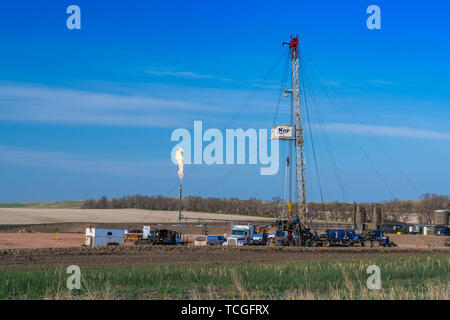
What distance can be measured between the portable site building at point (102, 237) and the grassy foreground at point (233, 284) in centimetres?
2775

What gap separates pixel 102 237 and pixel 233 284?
106 feet

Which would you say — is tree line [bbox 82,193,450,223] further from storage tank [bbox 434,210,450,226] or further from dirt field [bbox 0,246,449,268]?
dirt field [bbox 0,246,449,268]

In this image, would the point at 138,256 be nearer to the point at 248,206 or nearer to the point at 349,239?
the point at 349,239

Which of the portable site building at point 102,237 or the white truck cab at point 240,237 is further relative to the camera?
the white truck cab at point 240,237

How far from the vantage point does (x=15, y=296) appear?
680 inches

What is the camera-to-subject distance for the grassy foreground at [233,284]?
16938 mm

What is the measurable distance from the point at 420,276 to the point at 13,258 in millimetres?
24160

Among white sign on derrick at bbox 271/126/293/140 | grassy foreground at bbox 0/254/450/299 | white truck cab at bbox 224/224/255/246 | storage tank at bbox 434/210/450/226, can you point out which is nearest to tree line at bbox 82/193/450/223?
storage tank at bbox 434/210/450/226

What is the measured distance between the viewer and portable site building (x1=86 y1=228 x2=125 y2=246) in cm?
5016

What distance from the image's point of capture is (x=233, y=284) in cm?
2056

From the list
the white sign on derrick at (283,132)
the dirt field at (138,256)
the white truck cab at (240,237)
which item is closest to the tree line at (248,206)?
the white sign on derrick at (283,132)

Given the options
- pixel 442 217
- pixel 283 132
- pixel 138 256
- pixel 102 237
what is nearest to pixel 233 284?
pixel 138 256

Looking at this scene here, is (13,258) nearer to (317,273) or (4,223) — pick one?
(317,273)

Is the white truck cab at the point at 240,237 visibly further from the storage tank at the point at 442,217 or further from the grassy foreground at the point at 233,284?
the storage tank at the point at 442,217
